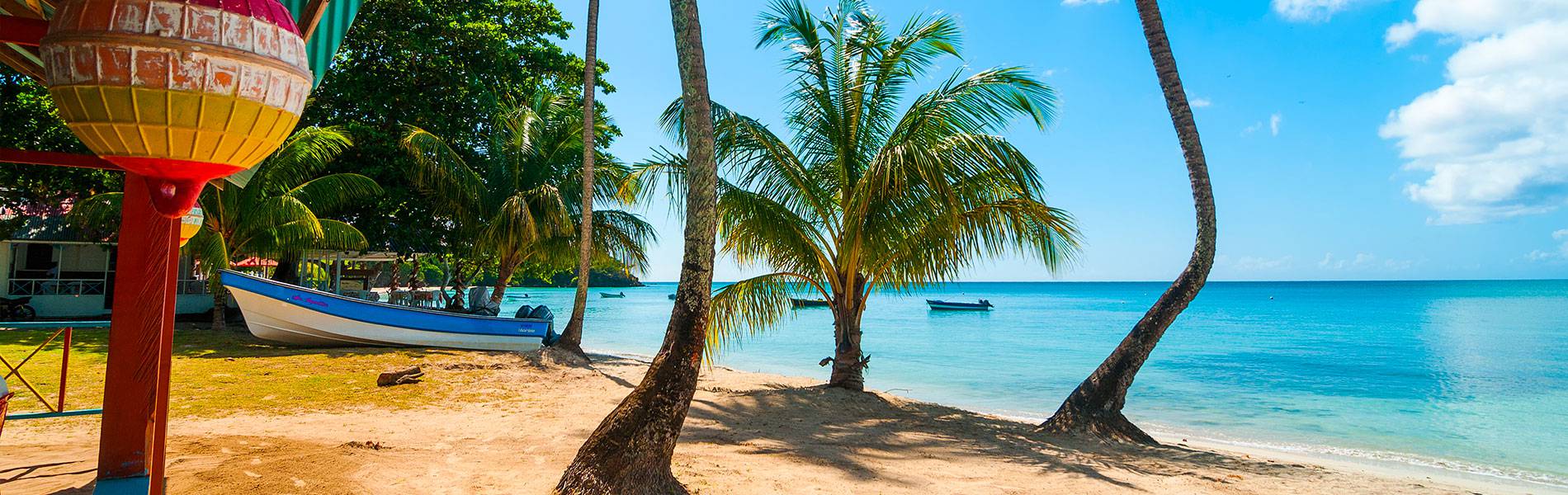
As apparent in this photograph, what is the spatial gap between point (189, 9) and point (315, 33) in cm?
187

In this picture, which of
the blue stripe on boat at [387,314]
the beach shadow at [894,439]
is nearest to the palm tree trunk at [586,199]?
the blue stripe on boat at [387,314]

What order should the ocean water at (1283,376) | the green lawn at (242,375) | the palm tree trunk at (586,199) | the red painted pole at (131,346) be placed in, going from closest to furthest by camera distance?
the red painted pole at (131,346), the green lawn at (242,375), the ocean water at (1283,376), the palm tree trunk at (586,199)

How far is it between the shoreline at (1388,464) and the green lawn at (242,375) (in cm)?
775

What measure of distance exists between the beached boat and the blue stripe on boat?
11 millimetres

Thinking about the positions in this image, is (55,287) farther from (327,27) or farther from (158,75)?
(158,75)

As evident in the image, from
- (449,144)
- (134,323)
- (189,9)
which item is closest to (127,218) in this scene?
(134,323)

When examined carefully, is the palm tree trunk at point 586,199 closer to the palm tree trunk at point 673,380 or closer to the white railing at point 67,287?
the palm tree trunk at point 673,380

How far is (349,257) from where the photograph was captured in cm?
1628

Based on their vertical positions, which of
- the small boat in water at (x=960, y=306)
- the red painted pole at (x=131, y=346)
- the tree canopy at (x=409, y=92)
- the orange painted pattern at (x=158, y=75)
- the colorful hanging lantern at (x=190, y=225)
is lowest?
the small boat in water at (x=960, y=306)

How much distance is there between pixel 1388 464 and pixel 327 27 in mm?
12158

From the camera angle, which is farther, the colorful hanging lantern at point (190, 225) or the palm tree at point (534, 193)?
the palm tree at point (534, 193)

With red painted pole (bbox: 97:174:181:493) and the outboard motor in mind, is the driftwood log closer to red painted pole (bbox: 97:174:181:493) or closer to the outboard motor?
the outboard motor

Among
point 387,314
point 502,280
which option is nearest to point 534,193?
point 502,280

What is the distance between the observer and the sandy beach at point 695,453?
4.72 meters
